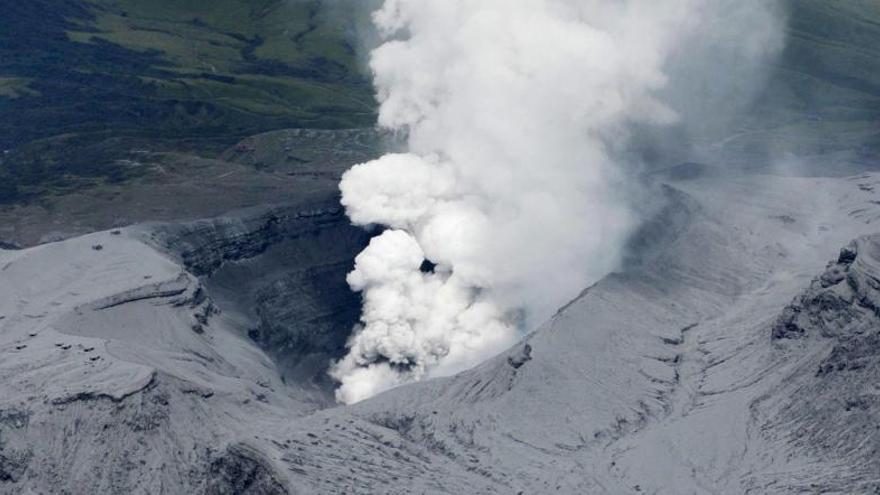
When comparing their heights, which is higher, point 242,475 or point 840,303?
point 840,303


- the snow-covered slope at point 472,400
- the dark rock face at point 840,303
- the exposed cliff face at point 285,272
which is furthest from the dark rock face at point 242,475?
the dark rock face at point 840,303

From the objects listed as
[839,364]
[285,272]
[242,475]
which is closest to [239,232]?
[285,272]

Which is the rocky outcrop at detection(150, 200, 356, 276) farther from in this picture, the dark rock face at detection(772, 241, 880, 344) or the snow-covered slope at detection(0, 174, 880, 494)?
the dark rock face at detection(772, 241, 880, 344)

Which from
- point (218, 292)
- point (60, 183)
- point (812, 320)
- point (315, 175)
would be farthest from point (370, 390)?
point (60, 183)

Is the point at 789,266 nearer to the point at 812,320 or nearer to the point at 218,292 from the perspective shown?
the point at 812,320

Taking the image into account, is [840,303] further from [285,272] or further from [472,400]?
[285,272]

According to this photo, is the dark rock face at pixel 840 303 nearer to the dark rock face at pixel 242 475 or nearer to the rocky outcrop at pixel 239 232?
the dark rock face at pixel 242 475
